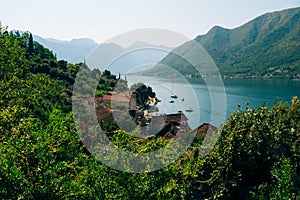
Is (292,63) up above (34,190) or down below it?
above

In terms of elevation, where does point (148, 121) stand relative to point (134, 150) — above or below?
below

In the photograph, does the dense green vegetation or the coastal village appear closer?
the dense green vegetation

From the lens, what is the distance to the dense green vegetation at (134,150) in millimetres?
6648

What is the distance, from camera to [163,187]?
738cm

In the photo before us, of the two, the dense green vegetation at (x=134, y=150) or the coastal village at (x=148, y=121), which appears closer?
the dense green vegetation at (x=134, y=150)

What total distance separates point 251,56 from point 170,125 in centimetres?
18139

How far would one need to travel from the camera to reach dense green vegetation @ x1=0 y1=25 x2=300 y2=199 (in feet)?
21.8

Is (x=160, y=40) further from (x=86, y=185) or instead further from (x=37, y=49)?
(x=37, y=49)

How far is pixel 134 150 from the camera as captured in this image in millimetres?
7848

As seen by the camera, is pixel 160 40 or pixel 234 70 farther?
pixel 234 70

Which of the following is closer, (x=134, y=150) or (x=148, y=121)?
(x=134, y=150)

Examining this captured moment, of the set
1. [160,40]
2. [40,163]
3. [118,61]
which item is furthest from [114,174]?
[160,40]

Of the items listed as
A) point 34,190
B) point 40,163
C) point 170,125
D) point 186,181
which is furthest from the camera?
point 170,125

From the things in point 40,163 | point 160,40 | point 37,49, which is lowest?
point 40,163
